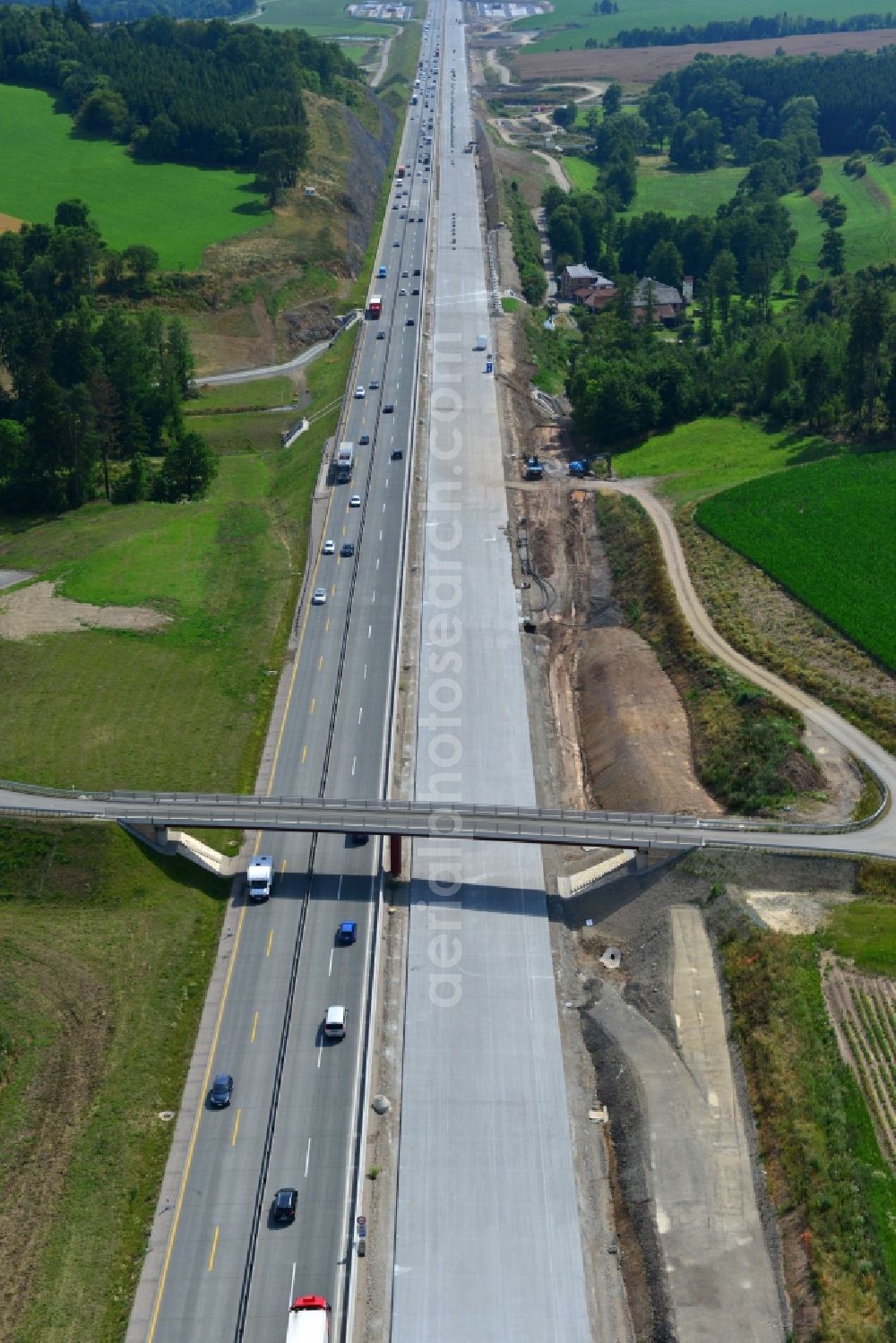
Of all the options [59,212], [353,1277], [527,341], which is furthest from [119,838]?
[59,212]

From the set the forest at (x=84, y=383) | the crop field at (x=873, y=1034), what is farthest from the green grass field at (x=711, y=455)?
the crop field at (x=873, y=1034)

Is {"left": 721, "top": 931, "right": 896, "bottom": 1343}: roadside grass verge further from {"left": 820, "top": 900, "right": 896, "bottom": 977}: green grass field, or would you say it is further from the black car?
the black car

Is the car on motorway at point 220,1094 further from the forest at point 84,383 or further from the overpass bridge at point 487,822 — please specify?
the forest at point 84,383

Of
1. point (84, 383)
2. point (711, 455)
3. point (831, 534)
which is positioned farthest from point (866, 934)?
point (84, 383)

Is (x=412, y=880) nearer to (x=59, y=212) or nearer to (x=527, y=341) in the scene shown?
(x=527, y=341)

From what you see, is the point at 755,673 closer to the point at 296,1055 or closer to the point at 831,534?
the point at 831,534
